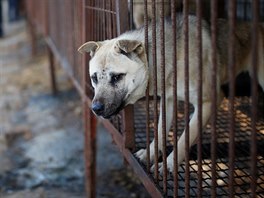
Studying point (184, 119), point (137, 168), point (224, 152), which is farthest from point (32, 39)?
point (184, 119)

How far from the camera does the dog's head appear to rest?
2873 mm

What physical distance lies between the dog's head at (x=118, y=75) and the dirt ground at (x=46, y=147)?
2.52 meters

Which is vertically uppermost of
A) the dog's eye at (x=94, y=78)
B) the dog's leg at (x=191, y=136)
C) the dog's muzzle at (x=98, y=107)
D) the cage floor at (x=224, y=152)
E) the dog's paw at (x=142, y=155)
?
the dog's eye at (x=94, y=78)

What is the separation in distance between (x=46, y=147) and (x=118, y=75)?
388cm

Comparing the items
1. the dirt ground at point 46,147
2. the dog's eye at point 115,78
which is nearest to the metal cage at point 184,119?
the dog's eye at point 115,78

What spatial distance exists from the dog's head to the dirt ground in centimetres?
252

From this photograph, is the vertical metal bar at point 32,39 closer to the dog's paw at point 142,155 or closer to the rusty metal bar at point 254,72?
the dog's paw at point 142,155

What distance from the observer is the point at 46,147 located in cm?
653

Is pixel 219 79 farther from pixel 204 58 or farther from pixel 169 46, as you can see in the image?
pixel 169 46

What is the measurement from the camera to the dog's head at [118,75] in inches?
113

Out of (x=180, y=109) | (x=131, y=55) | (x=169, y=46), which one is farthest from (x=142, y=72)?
(x=180, y=109)

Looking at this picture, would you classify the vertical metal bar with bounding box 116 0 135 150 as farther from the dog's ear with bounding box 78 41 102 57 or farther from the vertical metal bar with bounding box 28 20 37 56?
the vertical metal bar with bounding box 28 20 37 56

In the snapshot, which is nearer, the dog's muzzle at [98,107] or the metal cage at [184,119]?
the metal cage at [184,119]

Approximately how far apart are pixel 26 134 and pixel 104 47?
4402 millimetres
